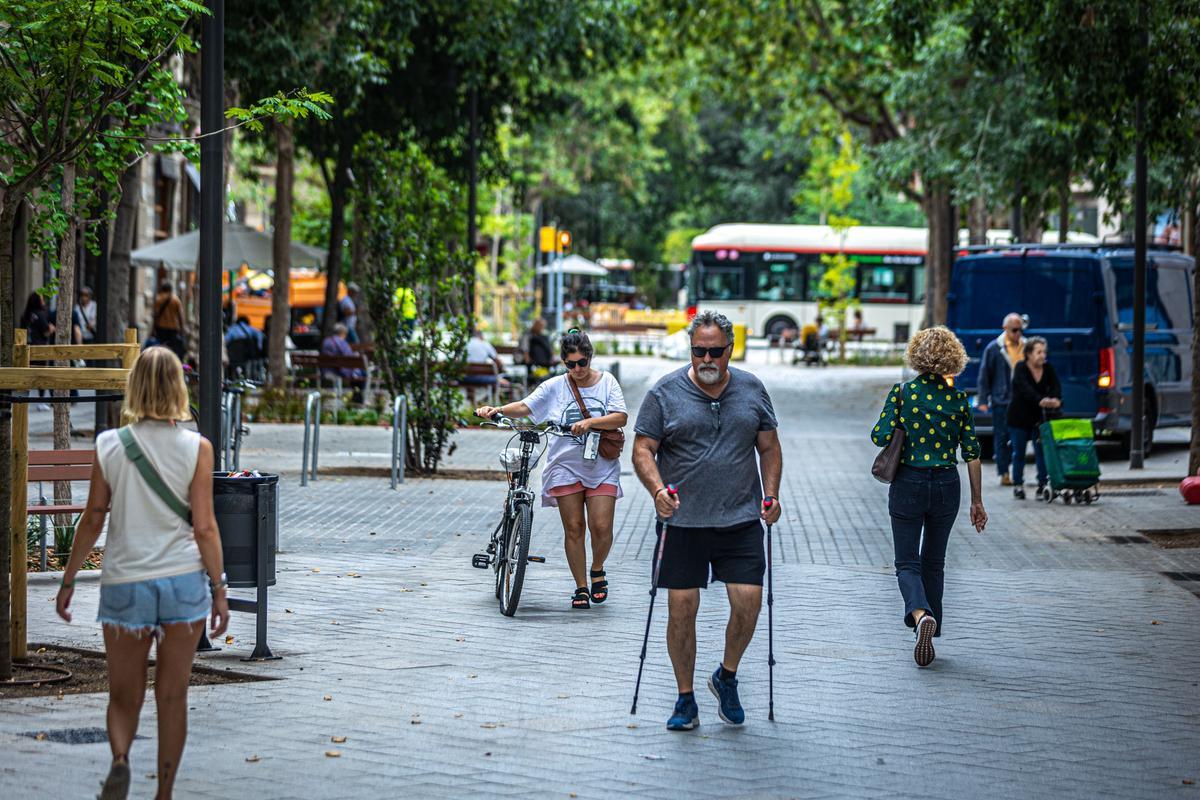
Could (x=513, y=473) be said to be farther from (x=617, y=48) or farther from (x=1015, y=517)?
(x=617, y=48)

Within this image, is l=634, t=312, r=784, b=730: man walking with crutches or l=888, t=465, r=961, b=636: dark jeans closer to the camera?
l=634, t=312, r=784, b=730: man walking with crutches

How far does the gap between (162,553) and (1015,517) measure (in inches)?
403

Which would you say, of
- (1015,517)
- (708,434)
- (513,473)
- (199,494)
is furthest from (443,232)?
(199,494)

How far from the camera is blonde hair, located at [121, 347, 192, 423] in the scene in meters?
5.34

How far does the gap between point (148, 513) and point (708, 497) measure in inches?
92.1

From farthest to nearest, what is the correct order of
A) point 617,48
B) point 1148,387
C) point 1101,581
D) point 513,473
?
point 617,48, point 1148,387, point 1101,581, point 513,473

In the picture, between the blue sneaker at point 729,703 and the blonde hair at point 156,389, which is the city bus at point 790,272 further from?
the blonde hair at point 156,389

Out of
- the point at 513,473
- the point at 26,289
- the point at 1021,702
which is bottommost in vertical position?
the point at 1021,702

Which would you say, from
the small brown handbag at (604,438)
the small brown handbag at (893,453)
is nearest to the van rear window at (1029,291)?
the small brown handbag at (604,438)

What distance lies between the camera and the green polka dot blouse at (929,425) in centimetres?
833

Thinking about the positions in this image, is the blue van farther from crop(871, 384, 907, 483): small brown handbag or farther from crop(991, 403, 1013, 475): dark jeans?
crop(871, 384, 907, 483): small brown handbag

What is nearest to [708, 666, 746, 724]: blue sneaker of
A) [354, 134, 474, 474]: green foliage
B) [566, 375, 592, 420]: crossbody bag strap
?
[566, 375, 592, 420]: crossbody bag strap

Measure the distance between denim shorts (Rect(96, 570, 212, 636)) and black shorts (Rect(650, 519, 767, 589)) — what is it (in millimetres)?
2135

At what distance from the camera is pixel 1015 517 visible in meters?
14.3
